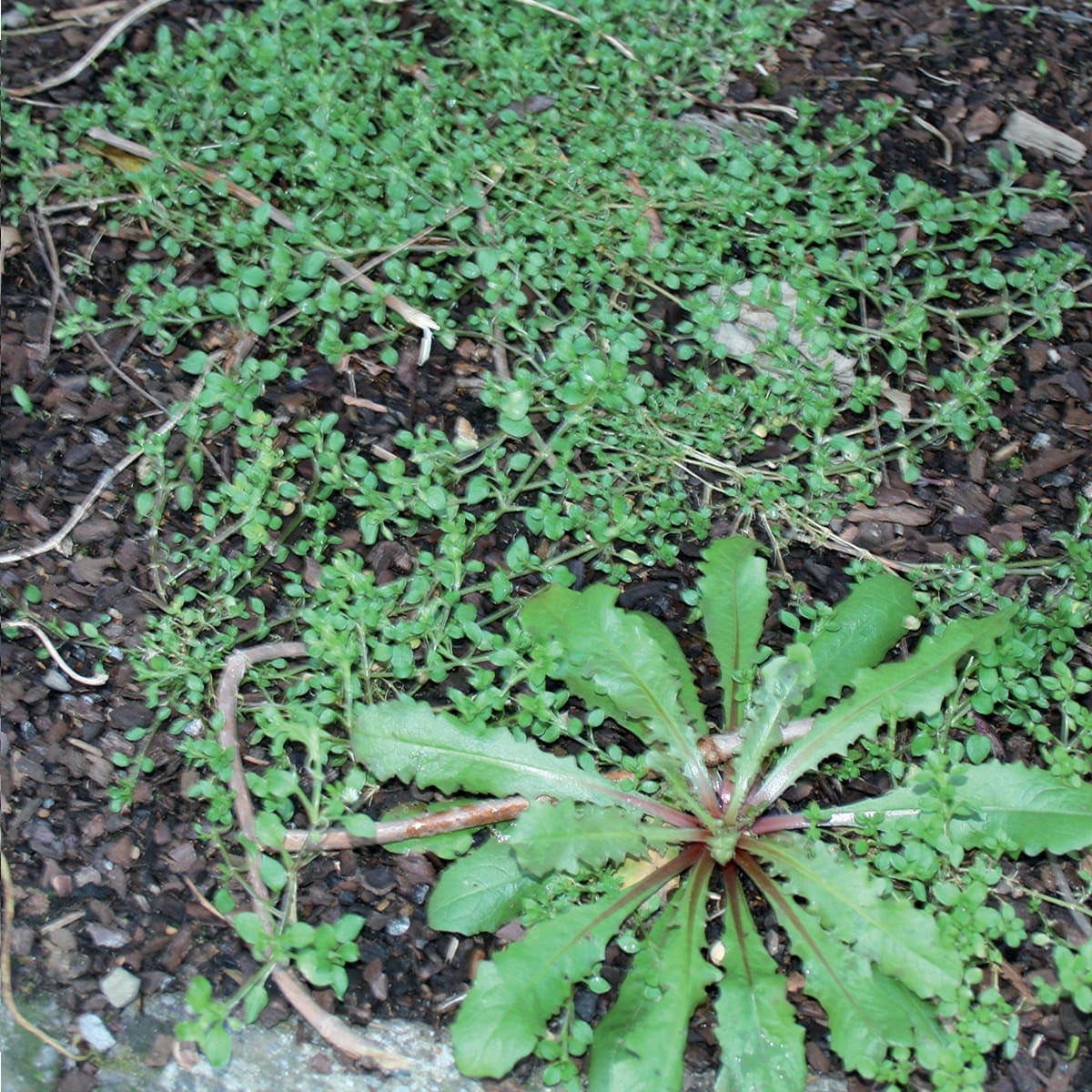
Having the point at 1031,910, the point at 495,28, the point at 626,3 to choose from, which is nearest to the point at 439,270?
the point at 495,28

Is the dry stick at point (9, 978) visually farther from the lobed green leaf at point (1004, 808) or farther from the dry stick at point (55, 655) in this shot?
the lobed green leaf at point (1004, 808)

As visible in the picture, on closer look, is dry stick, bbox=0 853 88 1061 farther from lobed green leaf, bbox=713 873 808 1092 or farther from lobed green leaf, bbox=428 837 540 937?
lobed green leaf, bbox=713 873 808 1092

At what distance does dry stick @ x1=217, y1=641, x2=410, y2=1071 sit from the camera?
6.98ft

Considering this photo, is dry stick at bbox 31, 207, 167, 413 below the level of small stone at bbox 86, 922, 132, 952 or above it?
above

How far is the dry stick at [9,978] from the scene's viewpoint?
209cm

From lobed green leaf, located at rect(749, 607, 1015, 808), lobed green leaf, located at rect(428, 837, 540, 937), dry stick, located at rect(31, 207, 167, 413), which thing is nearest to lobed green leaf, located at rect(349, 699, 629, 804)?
lobed green leaf, located at rect(428, 837, 540, 937)

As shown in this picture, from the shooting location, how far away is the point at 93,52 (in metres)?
3.34

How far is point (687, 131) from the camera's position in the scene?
10.8ft

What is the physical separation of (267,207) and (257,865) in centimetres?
158

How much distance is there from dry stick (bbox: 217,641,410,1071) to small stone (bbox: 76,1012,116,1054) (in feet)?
0.98

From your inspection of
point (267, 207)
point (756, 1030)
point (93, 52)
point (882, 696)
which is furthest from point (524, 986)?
point (93, 52)

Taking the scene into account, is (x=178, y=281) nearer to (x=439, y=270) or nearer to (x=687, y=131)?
(x=439, y=270)

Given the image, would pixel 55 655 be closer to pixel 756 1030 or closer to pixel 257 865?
pixel 257 865

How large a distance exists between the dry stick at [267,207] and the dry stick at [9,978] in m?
1.52
